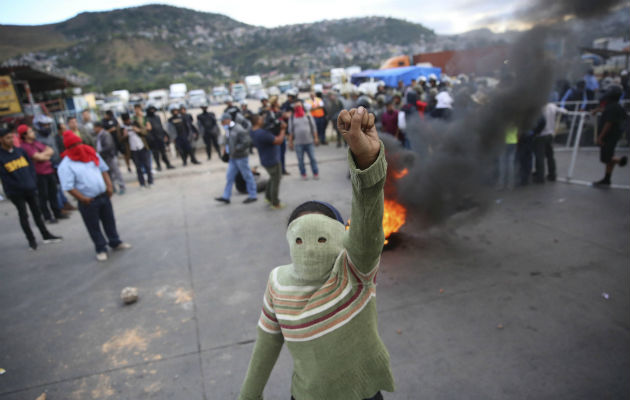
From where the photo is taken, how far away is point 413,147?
8.15 meters

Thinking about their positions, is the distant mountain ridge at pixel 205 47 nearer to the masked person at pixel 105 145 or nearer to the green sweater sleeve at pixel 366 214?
the masked person at pixel 105 145

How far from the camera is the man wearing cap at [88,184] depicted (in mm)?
4539

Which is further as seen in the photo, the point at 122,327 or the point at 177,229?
the point at 177,229

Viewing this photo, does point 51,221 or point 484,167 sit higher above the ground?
point 484,167

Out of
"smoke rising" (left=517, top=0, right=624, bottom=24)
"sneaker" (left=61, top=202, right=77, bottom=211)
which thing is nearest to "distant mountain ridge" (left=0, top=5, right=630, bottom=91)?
"sneaker" (left=61, top=202, right=77, bottom=211)

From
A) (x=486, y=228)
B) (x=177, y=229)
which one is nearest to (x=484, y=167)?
(x=486, y=228)

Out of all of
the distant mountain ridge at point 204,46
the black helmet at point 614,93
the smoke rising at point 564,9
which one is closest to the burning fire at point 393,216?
the smoke rising at point 564,9

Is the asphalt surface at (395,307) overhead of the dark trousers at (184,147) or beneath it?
beneath

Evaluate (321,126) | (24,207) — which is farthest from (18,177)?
(321,126)

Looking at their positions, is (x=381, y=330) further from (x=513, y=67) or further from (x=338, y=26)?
(x=338, y=26)

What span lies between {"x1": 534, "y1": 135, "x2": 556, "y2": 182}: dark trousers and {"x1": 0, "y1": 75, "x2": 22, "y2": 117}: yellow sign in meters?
16.0

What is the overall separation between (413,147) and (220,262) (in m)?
5.31

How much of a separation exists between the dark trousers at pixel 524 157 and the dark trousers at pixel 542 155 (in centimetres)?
14

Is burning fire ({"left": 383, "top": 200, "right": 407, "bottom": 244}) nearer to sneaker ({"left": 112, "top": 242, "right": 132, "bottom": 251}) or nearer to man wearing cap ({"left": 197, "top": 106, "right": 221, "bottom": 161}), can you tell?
sneaker ({"left": 112, "top": 242, "right": 132, "bottom": 251})
